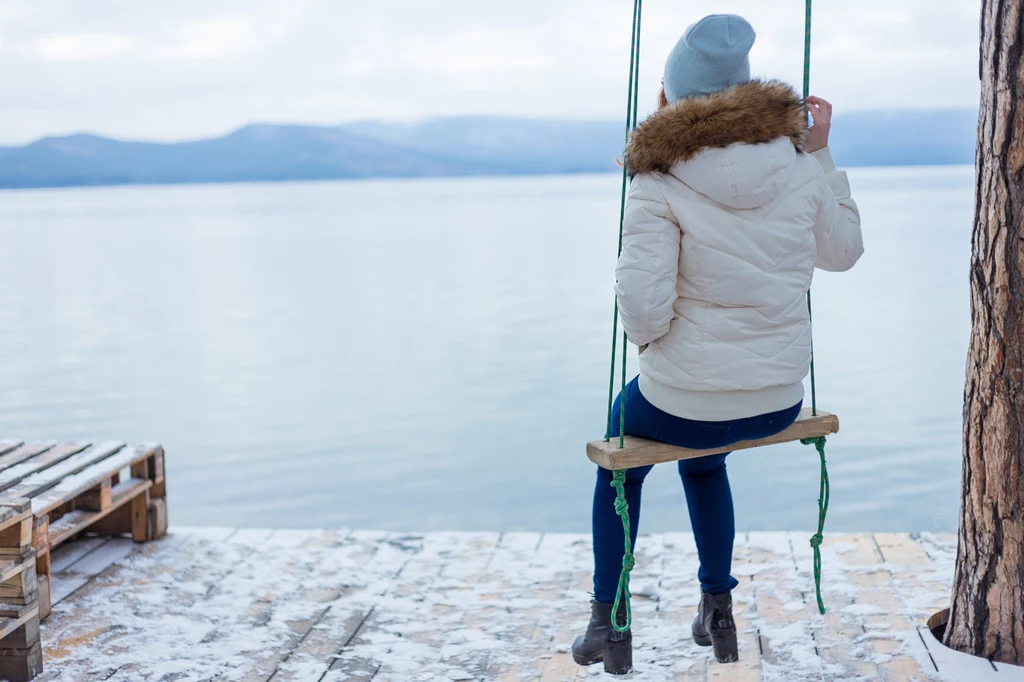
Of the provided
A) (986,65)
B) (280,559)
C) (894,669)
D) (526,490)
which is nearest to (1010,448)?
(894,669)

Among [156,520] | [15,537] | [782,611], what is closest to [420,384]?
[156,520]

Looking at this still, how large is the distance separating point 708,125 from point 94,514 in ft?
7.60

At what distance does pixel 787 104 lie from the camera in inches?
82.9

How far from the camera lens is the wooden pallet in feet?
8.43

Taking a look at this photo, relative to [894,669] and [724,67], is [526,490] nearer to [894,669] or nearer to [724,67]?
[894,669]

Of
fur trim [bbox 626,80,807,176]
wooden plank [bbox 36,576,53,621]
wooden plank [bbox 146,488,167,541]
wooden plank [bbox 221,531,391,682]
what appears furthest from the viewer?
wooden plank [bbox 146,488,167,541]

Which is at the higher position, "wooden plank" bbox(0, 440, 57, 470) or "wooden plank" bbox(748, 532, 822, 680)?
"wooden plank" bbox(0, 440, 57, 470)

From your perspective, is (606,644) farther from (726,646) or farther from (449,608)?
(449,608)

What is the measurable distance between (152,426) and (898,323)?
6.71m

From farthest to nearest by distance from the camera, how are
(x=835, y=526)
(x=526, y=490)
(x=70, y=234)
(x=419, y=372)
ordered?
1. (x=70, y=234)
2. (x=419, y=372)
3. (x=526, y=490)
4. (x=835, y=526)

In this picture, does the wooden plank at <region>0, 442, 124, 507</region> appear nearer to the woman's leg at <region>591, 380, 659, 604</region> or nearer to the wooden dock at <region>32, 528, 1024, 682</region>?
the wooden dock at <region>32, 528, 1024, 682</region>

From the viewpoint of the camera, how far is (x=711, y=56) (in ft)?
6.80

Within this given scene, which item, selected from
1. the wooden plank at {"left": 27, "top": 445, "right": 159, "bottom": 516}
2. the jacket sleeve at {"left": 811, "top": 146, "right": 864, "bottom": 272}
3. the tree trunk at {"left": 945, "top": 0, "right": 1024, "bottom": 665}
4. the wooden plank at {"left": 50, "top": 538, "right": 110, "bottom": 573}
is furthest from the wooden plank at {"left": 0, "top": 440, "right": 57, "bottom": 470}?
the tree trunk at {"left": 945, "top": 0, "right": 1024, "bottom": 665}

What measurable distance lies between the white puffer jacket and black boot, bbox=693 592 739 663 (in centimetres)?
53
